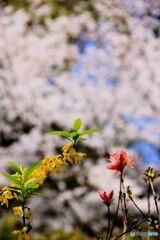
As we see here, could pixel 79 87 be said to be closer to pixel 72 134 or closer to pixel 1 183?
pixel 1 183

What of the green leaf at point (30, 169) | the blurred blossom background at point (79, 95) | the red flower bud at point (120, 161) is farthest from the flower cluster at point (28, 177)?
the blurred blossom background at point (79, 95)

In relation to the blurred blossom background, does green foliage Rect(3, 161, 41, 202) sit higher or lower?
lower

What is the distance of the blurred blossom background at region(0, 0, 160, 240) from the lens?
7.32 meters

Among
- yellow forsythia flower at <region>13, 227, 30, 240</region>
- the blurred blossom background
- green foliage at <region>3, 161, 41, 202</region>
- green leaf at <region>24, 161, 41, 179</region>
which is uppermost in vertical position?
the blurred blossom background

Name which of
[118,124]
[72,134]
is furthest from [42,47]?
[72,134]

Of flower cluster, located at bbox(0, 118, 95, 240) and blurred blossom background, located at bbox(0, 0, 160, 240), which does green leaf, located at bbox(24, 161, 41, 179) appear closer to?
flower cluster, located at bbox(0, 118, 95, 240)

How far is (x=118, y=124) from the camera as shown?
8133 millimetres

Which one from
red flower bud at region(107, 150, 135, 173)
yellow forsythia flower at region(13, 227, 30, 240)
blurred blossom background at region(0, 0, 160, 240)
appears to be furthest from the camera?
blurred blossom background at region(0, 0, 160, 240)

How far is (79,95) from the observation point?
8.38 meters

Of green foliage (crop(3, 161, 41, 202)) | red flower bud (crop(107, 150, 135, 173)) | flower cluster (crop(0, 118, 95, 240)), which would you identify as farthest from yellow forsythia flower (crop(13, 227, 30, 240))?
red flower bud (crop(107, 150, 135, 173))

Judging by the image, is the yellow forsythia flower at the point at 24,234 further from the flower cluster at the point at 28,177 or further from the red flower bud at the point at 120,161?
the red flower bud at the point at 120,161

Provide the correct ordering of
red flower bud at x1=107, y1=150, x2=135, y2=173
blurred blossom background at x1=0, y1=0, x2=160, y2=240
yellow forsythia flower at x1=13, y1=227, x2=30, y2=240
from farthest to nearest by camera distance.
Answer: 1. blurred blossom background at x1=0, y1=0, x2=160, y2=240
2. red flower bud at x1=107, y1=150, x2=135, y2=173
3. yellow forsythia flower at x1=13, y1=227, x2=30, y2=240

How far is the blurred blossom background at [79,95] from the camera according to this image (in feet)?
24.0

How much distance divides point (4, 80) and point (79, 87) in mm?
1543
